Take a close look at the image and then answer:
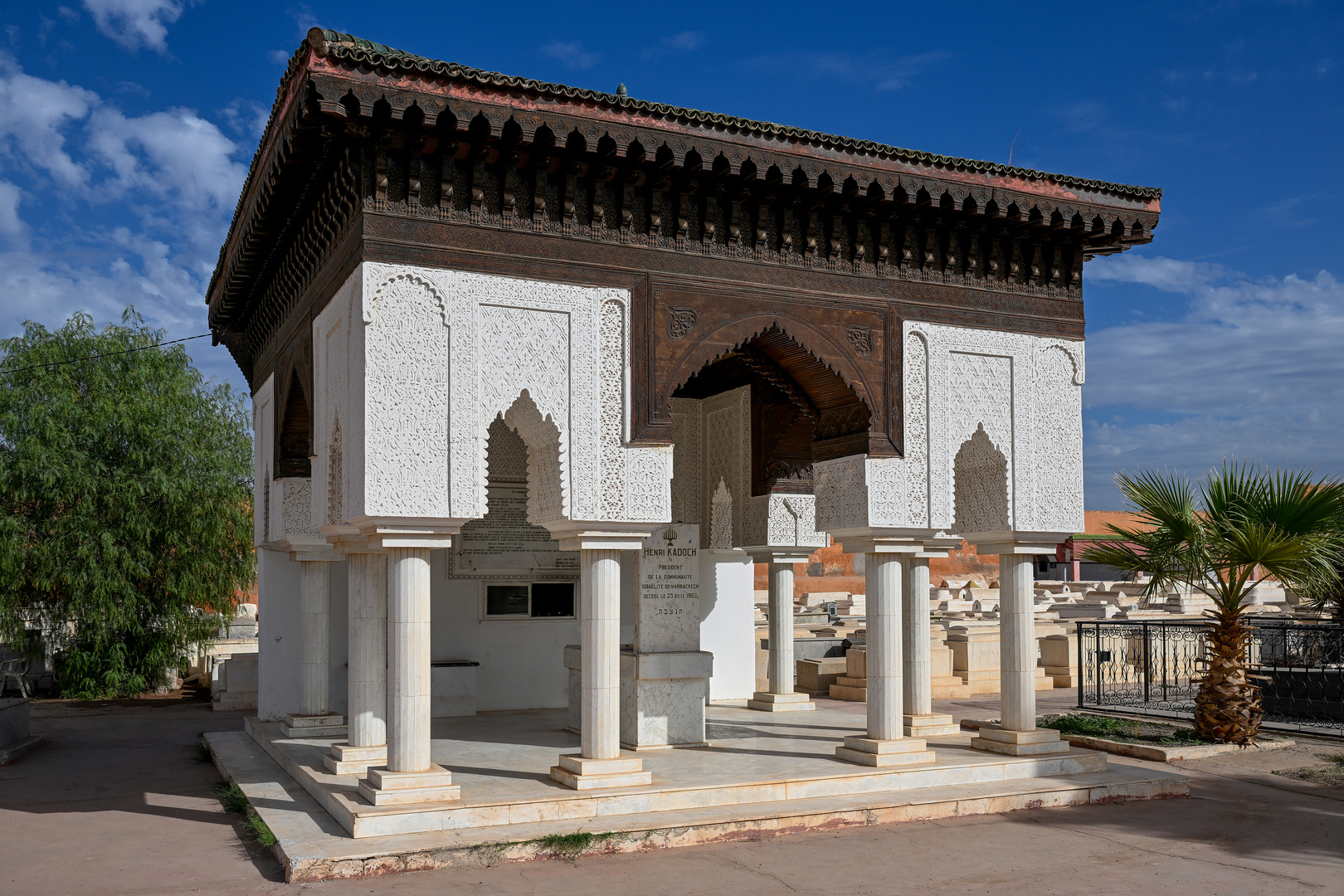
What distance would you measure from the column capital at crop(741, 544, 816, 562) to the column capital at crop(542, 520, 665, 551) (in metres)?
4.92

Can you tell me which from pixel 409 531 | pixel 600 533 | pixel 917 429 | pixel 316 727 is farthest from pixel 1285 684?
pixel 316 727

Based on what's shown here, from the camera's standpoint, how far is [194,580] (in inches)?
650

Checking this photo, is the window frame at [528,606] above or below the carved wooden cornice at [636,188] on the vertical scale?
below

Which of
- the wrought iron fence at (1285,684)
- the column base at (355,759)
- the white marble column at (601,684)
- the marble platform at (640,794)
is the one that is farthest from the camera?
the wrought iron fence at (1285,684)

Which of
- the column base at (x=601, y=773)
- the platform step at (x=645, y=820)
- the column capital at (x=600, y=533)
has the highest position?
the column capital at (x=600, y=533)

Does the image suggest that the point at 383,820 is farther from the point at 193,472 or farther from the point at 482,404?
the point at 193,472

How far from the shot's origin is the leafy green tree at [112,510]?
52.4 feet

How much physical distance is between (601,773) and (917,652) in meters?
3.32

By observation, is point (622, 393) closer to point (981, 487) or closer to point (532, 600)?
point (981, 487)

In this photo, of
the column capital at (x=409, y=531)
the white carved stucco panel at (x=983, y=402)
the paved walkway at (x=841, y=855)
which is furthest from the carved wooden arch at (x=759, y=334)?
the paved walkway at (x=841, y=855)

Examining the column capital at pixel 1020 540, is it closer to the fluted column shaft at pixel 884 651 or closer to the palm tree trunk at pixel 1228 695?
the fluted column shaft at pixel 884 651

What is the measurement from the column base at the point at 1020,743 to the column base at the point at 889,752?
0.72 meters

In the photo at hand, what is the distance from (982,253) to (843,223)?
1.33 metres

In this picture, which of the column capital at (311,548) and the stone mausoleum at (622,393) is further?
the column capital at (311,548)
